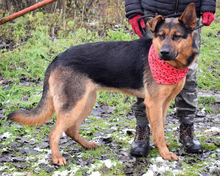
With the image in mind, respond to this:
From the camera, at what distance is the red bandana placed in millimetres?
3129

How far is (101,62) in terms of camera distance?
3348 mm

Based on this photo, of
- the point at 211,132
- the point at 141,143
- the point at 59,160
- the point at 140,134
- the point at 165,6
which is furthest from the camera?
the point at 211,132

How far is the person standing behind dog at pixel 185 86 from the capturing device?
331cm

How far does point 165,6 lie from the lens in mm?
3367

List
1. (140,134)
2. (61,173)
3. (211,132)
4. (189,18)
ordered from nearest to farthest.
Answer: (189,18)
(61,173)
(140,134)
(211,132)

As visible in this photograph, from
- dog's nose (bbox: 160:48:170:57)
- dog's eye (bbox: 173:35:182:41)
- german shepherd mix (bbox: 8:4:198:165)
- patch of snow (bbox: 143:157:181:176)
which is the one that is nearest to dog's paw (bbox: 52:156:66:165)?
german shepherd mix (bbox: 8:4:198:165)

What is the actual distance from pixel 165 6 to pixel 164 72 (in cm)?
89

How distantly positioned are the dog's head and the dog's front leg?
0.60 meters

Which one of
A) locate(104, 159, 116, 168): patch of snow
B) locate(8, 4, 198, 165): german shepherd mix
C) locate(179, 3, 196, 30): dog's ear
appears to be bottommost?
locate(104, 159, 116, 168): patch of snow

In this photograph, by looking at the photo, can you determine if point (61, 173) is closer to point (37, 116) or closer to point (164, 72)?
point (37, 116)

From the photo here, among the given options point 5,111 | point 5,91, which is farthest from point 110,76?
point 5,91

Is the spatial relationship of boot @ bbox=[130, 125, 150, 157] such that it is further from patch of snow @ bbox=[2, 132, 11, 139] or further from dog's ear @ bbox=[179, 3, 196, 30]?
patch of snow @ bbox=[2, 132, 11, 139]

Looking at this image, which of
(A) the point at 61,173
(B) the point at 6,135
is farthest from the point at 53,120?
(A) the point at 61,173

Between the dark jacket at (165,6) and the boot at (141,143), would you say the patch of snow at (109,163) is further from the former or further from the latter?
the dark jacket at (165,6)
